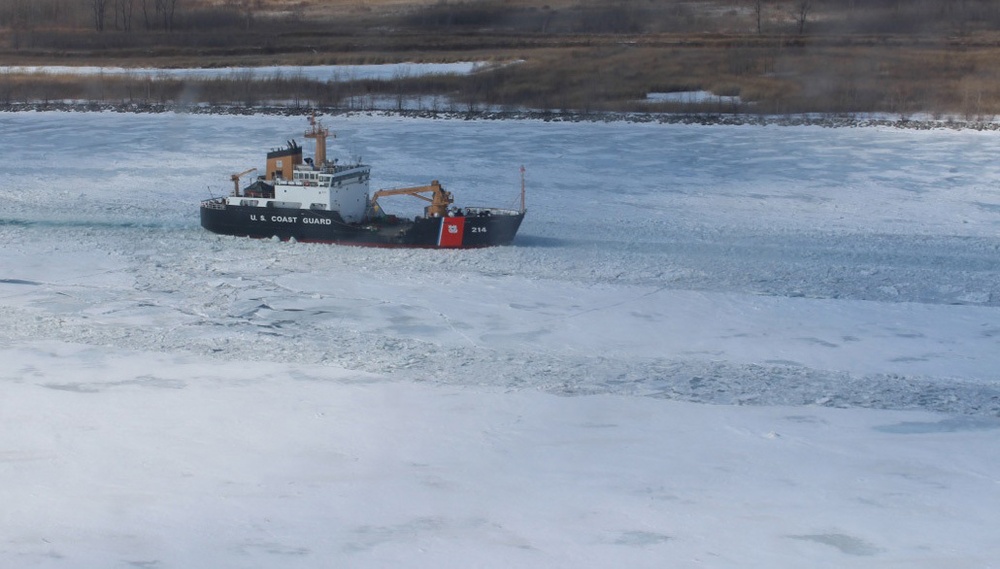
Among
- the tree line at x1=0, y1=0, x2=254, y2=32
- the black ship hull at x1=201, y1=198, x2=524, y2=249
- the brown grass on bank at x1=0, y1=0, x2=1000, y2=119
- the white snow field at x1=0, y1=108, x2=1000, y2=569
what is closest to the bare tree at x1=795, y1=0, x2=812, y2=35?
the brown grass on bank at x1=0, y1=0, x2=1000, y2=119

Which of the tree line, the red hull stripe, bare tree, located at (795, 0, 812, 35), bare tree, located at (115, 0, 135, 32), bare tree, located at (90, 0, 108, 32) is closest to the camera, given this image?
the red hull stripe

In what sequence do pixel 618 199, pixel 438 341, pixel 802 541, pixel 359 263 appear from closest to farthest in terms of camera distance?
pixel 802 541 → pixel 438 341 → pixel 359 263 → pixel 618 199

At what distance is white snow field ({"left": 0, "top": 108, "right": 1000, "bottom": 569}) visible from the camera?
7.11 meters

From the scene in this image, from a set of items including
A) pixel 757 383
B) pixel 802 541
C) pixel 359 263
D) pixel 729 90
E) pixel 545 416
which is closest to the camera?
pixel 802 541

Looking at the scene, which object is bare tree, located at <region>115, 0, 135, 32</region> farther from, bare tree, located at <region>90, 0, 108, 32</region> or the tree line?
bare tree, located at <region>90, 0, 108, 32</region>

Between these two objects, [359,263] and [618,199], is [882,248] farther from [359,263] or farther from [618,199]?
[359,263]

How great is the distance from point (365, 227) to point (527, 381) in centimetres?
639

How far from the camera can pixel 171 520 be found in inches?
283

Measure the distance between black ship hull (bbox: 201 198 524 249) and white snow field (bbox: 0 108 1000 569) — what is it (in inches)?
10.1

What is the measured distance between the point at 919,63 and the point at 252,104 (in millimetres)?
17052

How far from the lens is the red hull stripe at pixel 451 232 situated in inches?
597

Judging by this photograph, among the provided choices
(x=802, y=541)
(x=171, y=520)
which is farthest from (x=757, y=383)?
(x=171, y=520)

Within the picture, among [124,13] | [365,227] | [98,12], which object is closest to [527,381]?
[365,227]

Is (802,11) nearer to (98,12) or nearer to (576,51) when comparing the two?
(576,51)
